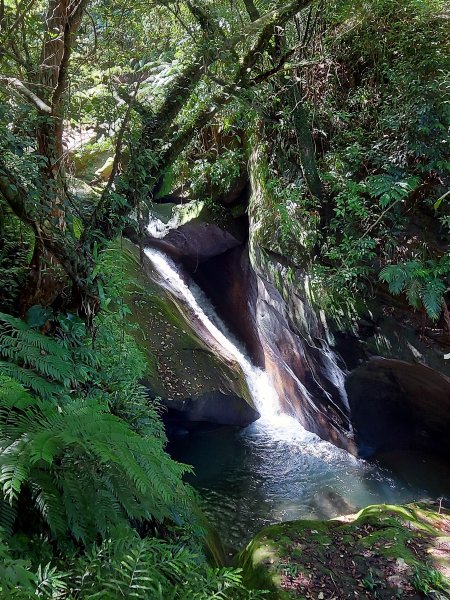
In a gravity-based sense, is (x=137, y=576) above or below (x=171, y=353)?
below

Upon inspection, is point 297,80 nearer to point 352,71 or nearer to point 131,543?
point 352,71

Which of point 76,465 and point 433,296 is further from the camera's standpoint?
point 433,296

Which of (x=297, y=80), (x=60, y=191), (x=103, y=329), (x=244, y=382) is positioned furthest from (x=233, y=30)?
(x=244, y=382)

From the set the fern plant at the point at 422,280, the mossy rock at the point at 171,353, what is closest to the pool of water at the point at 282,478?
the mossy rock at the point at 171,353

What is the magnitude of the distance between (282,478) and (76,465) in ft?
19.3

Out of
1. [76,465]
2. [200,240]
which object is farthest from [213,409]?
[76,465]

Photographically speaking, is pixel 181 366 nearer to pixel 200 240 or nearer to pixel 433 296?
pixel 200 240

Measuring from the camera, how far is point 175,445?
8227 millimetres

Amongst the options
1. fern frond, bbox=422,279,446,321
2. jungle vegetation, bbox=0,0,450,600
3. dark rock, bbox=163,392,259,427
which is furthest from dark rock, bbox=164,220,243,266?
fern frond, bbox=422,279,446,321

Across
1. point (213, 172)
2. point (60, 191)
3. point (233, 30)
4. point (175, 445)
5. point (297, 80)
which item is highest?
point (233, 30)

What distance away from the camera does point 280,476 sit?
7.56 metres

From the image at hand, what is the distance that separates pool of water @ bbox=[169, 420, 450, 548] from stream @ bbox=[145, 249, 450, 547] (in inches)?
0.6

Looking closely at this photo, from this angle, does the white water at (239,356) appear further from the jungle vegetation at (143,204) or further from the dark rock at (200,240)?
the jungle vegetation at (143,204)

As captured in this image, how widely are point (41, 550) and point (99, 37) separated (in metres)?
4.90
